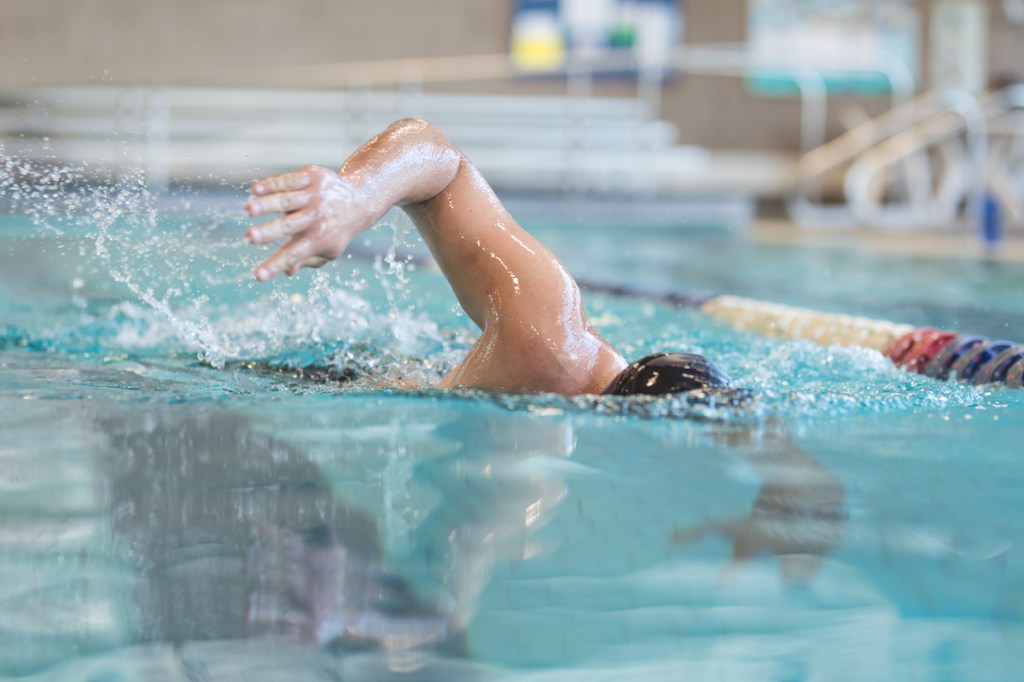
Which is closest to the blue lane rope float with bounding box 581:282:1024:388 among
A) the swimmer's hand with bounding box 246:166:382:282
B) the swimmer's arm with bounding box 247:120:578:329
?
the swimmer's arm with bounding box 247:120:578:329

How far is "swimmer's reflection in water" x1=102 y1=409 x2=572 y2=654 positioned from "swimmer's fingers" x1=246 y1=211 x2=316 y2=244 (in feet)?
0.80

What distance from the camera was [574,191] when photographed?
26.7ft

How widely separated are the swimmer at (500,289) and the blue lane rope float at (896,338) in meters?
0.78

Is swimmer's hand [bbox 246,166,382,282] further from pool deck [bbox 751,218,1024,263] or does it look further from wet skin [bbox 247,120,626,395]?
pool deck [bbox 751,218,1024,263]

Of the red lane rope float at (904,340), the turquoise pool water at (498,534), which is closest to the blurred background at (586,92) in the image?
the red lane rope float at (904,340)

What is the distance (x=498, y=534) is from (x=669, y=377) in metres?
0.55

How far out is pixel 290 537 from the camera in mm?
1101

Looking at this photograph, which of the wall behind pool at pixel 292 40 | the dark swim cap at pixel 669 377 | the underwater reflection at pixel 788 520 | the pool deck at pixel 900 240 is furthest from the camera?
the wall behind pool at pixel 292 40

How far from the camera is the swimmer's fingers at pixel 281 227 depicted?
4.06 feet

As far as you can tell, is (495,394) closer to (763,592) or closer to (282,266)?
(282,266)

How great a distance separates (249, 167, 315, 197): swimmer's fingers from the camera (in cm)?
127

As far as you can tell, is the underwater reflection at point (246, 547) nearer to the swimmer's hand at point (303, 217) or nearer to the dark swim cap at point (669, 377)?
the swimmer's hand at point (303, 217)

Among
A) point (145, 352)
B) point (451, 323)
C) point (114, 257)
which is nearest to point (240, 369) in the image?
point (145, 352)

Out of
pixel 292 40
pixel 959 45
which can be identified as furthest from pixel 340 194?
pixel 959 45
